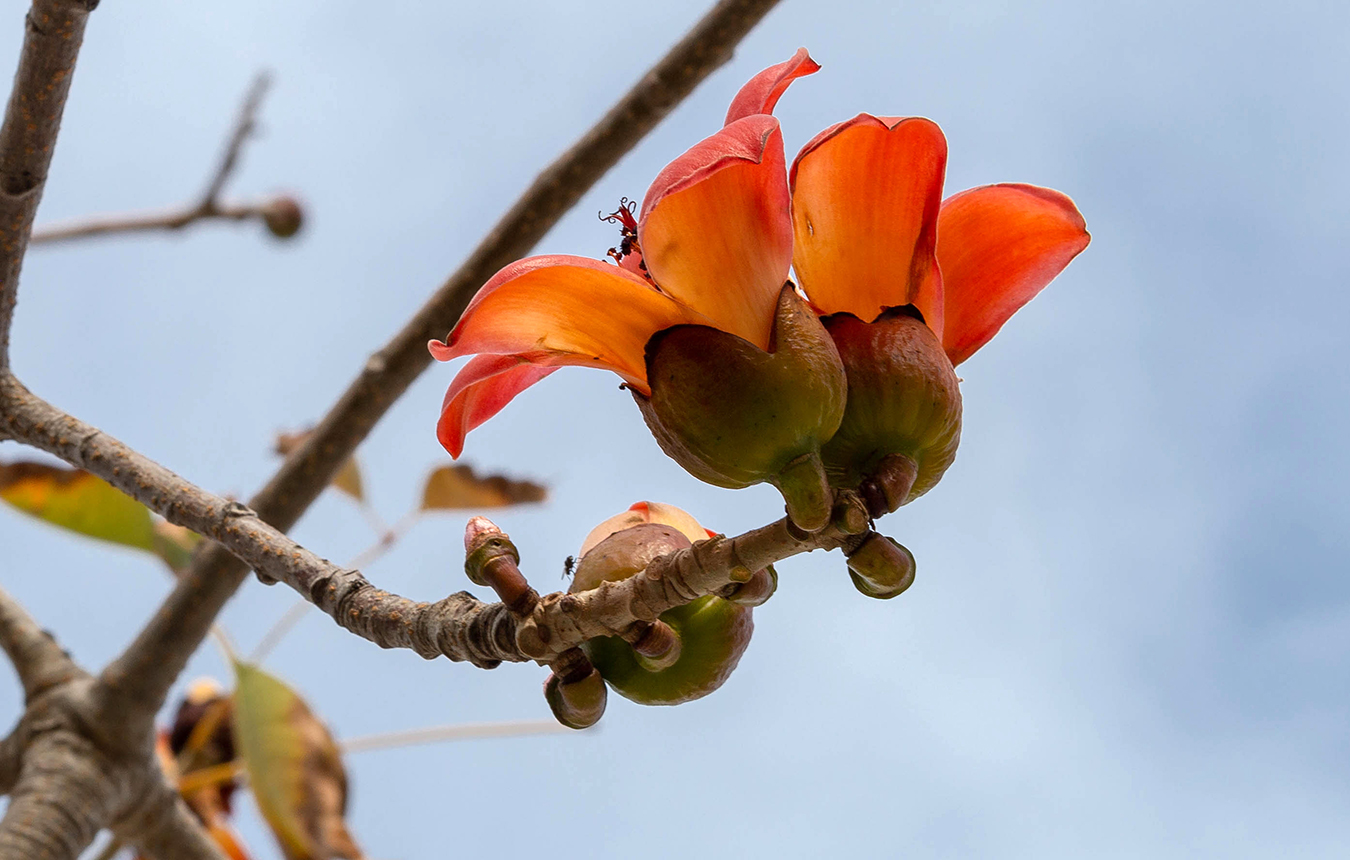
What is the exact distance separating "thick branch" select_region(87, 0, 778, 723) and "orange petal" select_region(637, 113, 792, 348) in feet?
3.06

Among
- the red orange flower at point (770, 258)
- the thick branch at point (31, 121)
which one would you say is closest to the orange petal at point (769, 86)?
the red orange flower at point (770, 258)

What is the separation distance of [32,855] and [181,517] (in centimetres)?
64

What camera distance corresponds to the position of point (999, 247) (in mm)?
827

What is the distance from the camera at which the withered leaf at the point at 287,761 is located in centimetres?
124

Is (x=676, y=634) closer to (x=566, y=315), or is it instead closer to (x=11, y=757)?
(x=566, y=315)

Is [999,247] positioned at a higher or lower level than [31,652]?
higher

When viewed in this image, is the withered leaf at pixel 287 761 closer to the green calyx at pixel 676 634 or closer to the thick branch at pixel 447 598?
the thick branch at pixel 447 598

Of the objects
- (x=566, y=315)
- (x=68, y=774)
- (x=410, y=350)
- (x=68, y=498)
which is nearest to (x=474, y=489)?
(x=410, y=350)

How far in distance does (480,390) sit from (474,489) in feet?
4.09

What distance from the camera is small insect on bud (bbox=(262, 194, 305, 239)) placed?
213cm

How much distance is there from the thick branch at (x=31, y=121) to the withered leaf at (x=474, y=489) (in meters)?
0.83

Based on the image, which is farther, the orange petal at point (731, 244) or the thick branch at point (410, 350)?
the thick branch at point (410, 350)

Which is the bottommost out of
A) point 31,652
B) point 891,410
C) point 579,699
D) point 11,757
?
point 11,757

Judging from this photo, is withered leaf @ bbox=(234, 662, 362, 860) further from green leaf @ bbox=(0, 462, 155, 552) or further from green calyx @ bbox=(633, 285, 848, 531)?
green calyx @ bbox=(633, 285, 848, 531)
